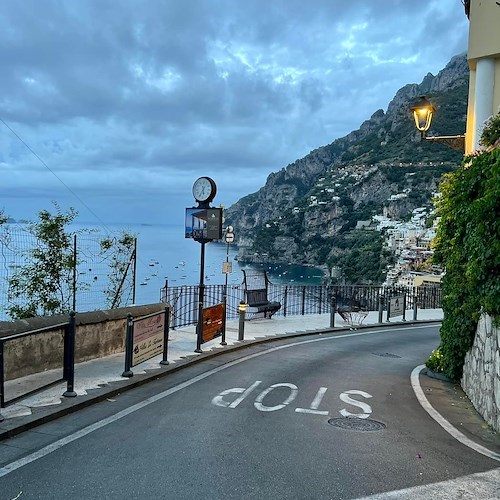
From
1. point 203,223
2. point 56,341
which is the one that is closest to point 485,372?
point 56,341

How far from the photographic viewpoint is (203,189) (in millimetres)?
13641

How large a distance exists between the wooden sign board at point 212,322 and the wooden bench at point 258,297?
5.13 metres

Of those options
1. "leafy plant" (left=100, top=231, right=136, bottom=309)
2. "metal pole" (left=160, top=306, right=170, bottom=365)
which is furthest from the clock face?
"metal pole" (left=160, top=306, right=170, bottom=365)

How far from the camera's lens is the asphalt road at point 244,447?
457 cm

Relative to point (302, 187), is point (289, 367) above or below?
below

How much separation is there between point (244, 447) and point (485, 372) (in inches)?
153

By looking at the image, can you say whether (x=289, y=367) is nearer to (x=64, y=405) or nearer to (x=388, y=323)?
(x=64, y=405)

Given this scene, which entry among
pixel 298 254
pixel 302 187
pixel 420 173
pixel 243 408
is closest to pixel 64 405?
pixel 243 408

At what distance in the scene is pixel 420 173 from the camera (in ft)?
366

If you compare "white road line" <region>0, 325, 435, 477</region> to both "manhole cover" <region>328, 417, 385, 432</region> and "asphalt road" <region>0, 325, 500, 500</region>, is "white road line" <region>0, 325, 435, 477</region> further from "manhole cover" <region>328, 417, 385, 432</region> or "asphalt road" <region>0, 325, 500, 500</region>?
"manhole cover" <region>328, 417, 385, 432</region>

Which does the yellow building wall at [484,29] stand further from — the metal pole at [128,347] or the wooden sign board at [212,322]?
the metal pole at [128,347]

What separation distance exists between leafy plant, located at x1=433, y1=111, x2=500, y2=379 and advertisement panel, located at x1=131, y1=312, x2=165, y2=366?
216 inches

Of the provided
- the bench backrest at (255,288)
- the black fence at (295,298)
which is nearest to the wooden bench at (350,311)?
the black fence at (295,298)

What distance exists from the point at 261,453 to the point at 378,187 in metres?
128
